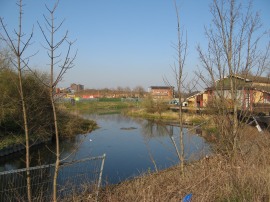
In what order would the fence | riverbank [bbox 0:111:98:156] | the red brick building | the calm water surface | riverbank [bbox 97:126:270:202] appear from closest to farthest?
riverbank [bbox 97:126:270:202]
the fence
the red brick building
the calm water surface
riverbank [bbox 0:111:98:156]

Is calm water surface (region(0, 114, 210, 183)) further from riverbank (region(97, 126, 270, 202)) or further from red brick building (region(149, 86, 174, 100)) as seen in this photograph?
riverbank (region(97, 126, 270, 202))

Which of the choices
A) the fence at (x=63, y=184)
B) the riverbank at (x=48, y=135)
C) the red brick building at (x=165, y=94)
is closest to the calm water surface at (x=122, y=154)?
the riverbank at (x=48, y=135)

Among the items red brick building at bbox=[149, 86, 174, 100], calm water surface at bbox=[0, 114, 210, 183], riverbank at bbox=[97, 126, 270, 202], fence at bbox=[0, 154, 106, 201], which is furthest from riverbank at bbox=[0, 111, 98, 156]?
riverbank at bbox=[97, 126, 270, 202]

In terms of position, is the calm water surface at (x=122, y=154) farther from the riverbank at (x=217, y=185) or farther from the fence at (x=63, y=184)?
the fence at (x=63, y=184)

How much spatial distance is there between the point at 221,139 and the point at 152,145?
44.1 ft

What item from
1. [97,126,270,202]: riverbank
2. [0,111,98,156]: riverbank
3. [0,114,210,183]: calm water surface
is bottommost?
[0,114,210,183]: calm water surface

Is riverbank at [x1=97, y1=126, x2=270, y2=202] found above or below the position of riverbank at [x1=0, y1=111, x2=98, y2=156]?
above

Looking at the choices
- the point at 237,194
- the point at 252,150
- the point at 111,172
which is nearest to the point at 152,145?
the point at 111,172

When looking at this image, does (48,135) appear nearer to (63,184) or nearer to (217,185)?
(63,184)

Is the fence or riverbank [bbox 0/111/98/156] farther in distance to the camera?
riverbank [bbox 0/111/98/156]

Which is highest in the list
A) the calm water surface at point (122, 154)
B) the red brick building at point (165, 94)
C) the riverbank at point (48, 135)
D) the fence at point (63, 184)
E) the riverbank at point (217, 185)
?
the red brick building at point (165, 94)

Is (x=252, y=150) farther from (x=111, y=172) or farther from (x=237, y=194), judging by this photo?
(x=111, y=172)

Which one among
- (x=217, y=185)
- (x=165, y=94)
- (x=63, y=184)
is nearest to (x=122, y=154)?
(x=63, y=184)

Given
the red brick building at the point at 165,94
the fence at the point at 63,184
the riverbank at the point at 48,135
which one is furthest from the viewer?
the riverbank at the point at 48,135
